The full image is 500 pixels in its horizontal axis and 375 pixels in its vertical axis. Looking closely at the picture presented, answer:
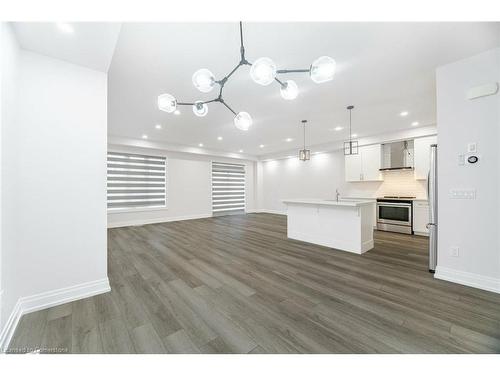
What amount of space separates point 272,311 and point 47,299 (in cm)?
221

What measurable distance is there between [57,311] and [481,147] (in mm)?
4796

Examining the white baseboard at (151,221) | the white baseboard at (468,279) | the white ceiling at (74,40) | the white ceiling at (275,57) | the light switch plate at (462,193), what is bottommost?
the white baseboard at (151,221)

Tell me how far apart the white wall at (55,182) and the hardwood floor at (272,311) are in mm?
334

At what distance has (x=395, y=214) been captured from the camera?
5207mm

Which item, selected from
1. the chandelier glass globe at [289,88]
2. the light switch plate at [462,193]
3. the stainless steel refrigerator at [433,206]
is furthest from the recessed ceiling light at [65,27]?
the light switch plate at [462,193]

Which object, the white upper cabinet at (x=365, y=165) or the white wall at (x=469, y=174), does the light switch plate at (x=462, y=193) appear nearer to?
the white wall at (x=469, y=174)

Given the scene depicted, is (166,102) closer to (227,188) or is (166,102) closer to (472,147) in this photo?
(472,147)

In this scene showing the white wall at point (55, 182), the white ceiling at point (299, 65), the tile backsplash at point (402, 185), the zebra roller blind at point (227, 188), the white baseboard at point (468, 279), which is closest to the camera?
the white wall at point (55, 182)

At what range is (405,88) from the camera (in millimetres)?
3143

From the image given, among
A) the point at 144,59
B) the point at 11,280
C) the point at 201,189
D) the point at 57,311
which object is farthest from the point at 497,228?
the point at 201,189

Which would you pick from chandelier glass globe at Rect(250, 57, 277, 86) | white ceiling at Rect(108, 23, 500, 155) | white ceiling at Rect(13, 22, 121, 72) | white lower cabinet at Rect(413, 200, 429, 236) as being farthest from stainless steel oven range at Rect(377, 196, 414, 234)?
white ceiling at Rect(13, 22, 121, 72)

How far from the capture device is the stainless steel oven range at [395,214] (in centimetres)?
499

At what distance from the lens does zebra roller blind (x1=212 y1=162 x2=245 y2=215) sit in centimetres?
858

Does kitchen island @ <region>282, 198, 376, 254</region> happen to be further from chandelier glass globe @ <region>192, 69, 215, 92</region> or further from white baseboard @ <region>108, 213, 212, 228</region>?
white baseboard @ <region>108, 213, 212, 228</region>
